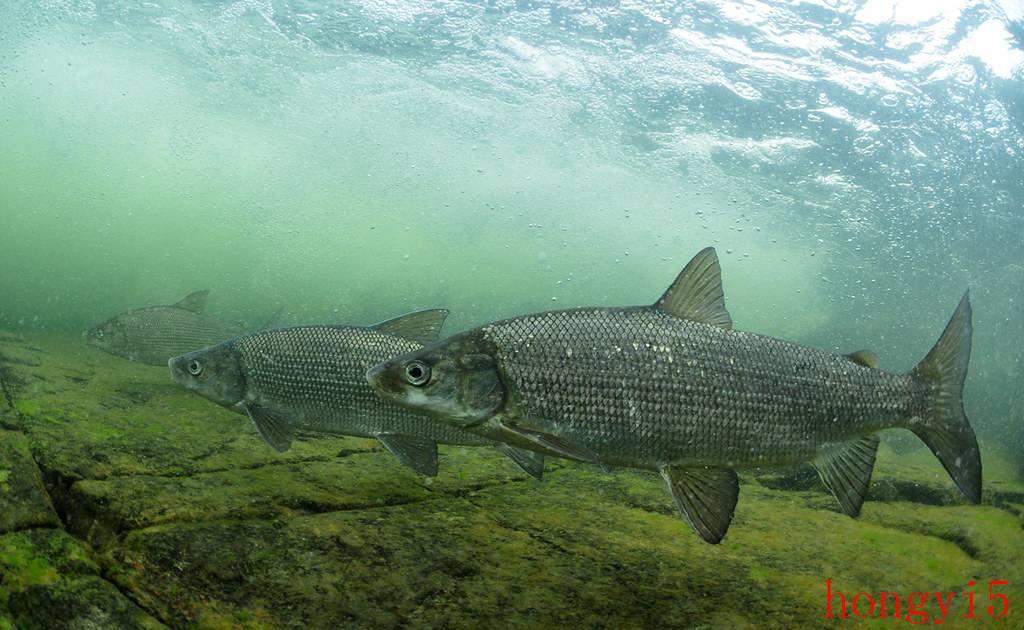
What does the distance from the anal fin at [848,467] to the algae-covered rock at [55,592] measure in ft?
9.56

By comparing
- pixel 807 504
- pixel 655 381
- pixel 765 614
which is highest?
pixel 655 381

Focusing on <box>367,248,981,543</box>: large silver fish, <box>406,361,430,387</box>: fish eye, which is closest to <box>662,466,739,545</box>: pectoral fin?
<box>367,248,981,543</box>: large silver fish

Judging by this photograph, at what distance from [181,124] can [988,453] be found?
50551 mm

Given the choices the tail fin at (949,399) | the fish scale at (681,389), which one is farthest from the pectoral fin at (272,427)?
the tail fin at (949,399)

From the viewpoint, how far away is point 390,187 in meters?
59.4

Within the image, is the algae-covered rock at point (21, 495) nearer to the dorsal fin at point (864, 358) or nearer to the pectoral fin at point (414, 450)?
the pectoral fin at point (414, 450)

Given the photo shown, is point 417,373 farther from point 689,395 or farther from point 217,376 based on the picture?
point 217,376

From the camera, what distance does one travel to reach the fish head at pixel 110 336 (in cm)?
802

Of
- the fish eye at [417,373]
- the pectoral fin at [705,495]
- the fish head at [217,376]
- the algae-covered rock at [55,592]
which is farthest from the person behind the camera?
the fish head at [217,376]

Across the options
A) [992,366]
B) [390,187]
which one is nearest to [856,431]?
[390,187]

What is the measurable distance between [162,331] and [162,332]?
1 cm

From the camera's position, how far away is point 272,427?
12.9 ft

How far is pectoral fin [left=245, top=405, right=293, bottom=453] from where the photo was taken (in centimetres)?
381

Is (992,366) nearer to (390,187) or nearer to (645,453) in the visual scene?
(390,187)
